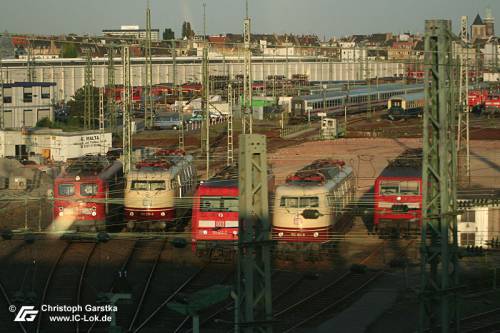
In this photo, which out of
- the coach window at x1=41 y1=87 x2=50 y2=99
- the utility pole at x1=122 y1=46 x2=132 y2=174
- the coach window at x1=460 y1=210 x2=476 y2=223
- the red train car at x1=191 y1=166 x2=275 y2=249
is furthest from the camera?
the coach window at x1=41 y1=87 x2=50 y2=99

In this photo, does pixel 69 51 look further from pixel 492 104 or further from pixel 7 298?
pixel 7 298

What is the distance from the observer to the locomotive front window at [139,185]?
15094 millimetres

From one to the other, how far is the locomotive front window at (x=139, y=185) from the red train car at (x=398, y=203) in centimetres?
369

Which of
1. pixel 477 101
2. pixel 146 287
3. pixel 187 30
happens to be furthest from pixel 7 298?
pixel 187 30

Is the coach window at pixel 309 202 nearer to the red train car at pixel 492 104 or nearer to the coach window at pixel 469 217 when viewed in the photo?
the coach window at pixel 469 217

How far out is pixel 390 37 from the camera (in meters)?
114

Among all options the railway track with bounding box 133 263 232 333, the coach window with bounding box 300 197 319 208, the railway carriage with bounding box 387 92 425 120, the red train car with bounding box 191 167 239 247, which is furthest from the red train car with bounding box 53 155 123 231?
the railway carriage with bounding box 387 92 425 120

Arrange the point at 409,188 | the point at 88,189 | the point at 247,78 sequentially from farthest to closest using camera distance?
1. the point at 247,78
2. the point at 88,189
3. the point at 409,188

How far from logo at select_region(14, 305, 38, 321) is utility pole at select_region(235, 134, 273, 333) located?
14.3 feet

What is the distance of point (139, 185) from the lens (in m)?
15.1

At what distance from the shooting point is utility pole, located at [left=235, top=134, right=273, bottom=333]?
6352mm

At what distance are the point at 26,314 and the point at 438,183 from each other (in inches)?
202

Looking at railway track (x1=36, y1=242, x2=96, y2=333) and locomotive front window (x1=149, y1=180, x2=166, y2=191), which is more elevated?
locomotive front window (x1=149, y1=180, x2=166, y2=191)

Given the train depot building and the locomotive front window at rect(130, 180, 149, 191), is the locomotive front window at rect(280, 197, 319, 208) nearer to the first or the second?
the locomotive front window at rect(130, 180, 149, 191)
